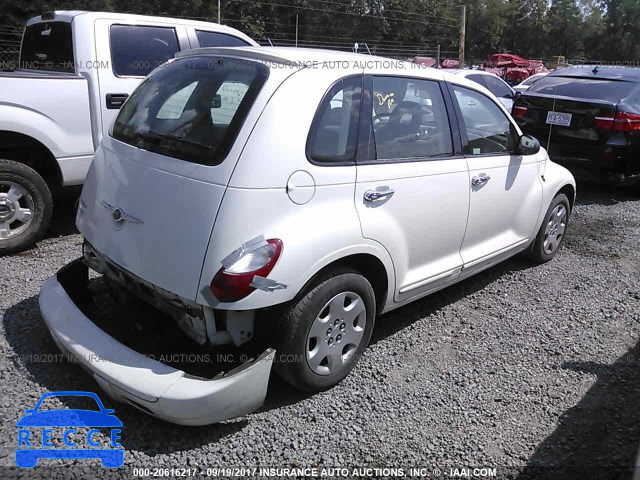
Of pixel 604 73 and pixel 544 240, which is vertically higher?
pixel 604 73

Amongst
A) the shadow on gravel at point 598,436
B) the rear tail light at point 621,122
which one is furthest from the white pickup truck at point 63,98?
the rear tail light at point 621,122

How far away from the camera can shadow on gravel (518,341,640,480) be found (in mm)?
2809

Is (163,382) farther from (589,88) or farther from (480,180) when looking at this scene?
(589,88)

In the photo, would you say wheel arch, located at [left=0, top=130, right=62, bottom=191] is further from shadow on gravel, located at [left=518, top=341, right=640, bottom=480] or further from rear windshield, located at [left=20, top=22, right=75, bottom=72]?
shadow on gravel, located at [left=518, top=341, right=640, bottom=480]

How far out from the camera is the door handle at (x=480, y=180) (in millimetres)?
3924

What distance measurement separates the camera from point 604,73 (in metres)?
8.02

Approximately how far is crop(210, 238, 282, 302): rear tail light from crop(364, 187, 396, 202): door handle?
75 cm

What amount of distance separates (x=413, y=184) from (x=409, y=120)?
0.43 metres

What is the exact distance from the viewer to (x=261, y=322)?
293 centimetres

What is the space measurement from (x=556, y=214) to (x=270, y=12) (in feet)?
88.1

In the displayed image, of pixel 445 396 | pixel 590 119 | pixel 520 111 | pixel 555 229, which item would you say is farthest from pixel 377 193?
pixel 520 111

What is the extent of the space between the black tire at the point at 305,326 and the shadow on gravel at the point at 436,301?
841mm

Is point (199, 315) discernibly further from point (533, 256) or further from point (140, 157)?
point (533, 256)

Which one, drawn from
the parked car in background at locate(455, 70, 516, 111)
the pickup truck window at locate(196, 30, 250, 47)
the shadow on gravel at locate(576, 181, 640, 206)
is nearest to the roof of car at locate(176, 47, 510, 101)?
the pickup truck window at locate(196, 30, 250, 47)
